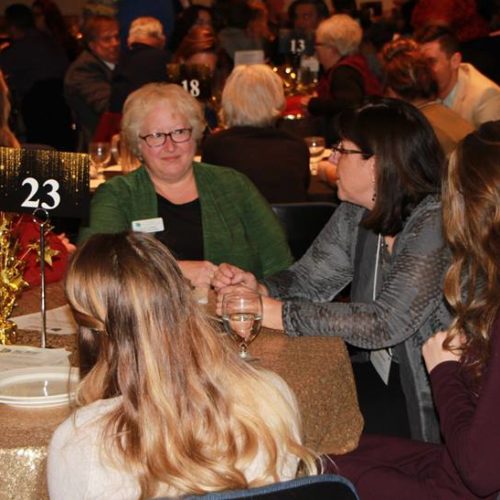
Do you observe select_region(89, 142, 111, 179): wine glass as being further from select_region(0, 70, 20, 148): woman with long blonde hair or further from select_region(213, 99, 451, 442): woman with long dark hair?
select_region(213, 99, 451, 442): woman with long dark hair

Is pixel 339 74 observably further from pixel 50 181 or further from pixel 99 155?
pixel 50 181

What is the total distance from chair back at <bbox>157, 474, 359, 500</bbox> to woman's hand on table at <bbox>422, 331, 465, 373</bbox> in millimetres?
934

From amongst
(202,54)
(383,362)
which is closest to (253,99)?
(383,362)

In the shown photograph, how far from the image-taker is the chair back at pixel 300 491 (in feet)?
4.81

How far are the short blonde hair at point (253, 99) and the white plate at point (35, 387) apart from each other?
2.69 m

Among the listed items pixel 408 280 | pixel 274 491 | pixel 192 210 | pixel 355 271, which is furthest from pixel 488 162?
pixel 192 210

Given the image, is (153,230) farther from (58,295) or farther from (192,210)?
(58,295)

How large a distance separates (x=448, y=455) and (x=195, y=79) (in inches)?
167

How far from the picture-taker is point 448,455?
7.93 ft

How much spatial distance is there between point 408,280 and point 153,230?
1070 millimetres

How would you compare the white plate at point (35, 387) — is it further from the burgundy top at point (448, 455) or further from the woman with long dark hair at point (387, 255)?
the burgundy top at point (448, 455)

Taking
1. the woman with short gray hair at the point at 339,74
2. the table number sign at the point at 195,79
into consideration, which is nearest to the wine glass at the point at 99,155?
the table number sign at the point at 195,79

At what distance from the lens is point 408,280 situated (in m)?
2.82

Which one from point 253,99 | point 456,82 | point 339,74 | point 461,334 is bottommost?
point 339,74
